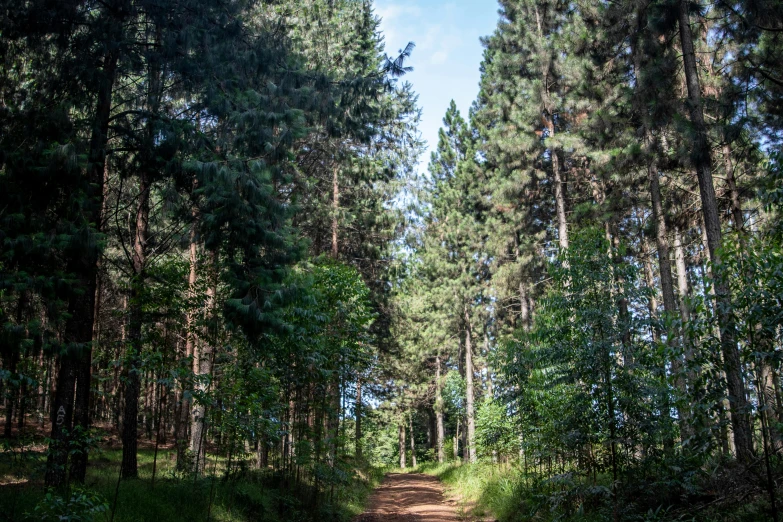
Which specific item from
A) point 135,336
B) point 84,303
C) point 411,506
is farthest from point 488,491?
point 84,303

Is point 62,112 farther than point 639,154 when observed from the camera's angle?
No

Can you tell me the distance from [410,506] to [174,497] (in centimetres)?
992

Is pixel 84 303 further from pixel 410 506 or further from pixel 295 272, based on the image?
pixel 410 506

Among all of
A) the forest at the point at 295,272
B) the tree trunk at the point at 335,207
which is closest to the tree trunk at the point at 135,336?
the forest at the point at 295,272

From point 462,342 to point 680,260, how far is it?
53.5 ft

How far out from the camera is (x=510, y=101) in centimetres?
2058

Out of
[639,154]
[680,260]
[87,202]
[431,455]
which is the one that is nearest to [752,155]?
[639,154]

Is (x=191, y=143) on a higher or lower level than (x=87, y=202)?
higher

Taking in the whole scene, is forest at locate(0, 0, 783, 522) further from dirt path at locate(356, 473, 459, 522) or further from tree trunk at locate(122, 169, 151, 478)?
dirt path at locate(356, 473, 459, 522)

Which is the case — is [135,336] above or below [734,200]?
below

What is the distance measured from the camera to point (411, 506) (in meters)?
17.1

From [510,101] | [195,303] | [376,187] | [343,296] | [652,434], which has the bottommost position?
[652,434]

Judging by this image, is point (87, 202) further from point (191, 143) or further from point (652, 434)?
point (652, 434)

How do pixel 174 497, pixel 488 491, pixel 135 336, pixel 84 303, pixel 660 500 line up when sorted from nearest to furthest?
pixel 660 500, pixel 84 303, pixel 174 497, pixel 135 336, pixel 488 491
